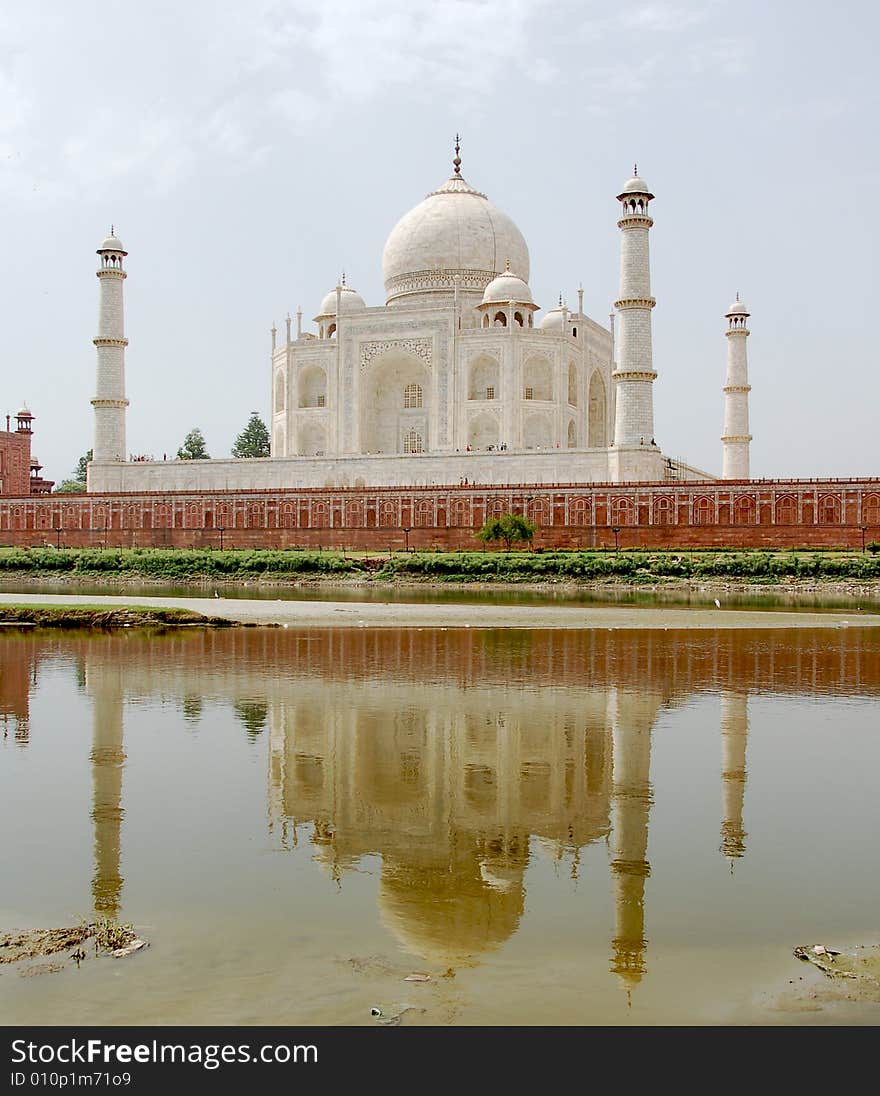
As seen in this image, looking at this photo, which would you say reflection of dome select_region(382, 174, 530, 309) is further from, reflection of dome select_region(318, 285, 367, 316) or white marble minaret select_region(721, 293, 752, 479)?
white marble minaret select_region(721, 293, 752, 479)

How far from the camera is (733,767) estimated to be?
256 inches

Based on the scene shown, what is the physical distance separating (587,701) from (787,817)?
3321 millimetres

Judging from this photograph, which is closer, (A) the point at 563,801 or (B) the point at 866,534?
(A) the point at 563,801

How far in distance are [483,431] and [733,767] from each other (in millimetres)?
28598

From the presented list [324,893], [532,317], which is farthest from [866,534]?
[324,893]

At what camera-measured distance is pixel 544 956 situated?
3.76 meters

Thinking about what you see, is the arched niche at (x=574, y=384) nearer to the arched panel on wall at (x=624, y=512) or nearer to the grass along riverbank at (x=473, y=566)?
the arched panel on wall at (x=624, y=512)

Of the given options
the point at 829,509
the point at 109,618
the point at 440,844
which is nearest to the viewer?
the point at 440,844

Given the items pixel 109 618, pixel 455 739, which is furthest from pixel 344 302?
pixel 455 739

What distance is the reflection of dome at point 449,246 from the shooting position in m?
36.6

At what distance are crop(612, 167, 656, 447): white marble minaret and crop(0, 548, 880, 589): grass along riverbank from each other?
3891 mm

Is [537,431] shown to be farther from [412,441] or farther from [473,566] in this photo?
[473,566]
